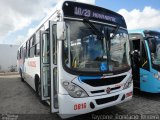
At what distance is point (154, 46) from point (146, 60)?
0.57 m

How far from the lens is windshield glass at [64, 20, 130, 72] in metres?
4.09

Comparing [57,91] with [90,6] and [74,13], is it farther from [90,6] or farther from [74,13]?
[90,6]

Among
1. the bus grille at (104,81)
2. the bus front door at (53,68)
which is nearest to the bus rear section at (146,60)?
the bus grille at (104,81)

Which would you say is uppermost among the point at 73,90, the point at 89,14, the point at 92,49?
the point at 89,14

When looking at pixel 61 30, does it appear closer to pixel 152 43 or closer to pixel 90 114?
pixel 90 114

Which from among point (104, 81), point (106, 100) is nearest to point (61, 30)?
point (104, 81)

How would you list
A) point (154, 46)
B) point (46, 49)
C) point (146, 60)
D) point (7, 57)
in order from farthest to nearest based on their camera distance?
point (7, 57) → point (146, 60) → point (154, 46) → point (46, 49)

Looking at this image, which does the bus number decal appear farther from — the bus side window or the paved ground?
the bus side window

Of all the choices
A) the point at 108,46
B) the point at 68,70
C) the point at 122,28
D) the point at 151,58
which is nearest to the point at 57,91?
the point at 68,70

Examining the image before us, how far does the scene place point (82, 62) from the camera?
13.7 feet

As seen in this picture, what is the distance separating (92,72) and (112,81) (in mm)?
715

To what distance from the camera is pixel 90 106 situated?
412cm

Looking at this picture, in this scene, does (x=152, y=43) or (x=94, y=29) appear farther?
(x=152, y=43)

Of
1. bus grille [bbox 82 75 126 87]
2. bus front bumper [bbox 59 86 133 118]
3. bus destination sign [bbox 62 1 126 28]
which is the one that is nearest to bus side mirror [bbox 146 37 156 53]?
bus destination sign [bbox 62 1 126 28]
